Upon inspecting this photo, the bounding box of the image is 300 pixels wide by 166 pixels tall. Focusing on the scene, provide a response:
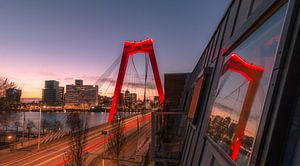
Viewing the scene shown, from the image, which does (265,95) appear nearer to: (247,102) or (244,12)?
(247,102)

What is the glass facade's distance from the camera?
1.36 meters

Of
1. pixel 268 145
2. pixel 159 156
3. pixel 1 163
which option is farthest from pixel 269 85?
pixel 1 163

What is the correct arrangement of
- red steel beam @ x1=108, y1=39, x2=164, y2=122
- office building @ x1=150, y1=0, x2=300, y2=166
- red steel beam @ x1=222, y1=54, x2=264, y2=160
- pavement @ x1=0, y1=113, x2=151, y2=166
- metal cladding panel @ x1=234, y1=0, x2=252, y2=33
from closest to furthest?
office building @ x1=150, y1=0, x2=300, y2=166
red steel beam @ x1=222, y1=54, x2=264, y2=160
metal cladding panel @ x1=234, y1=0, x2=252, y2=33
pavement @ x1=0, y1=113, x2=151, y2=166
red steel beam @ x1=108, y1=39, x2=164, y2=122

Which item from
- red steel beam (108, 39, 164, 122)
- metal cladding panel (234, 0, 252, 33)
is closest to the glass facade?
metal cladding panel (234, 0, 252, 33)

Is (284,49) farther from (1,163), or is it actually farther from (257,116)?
(1,163)

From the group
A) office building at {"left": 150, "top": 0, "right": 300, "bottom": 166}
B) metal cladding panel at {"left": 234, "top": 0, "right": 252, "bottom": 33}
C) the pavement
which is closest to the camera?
office building at {"left": 150, "top": 0, "right": 300, "bottom": 166}

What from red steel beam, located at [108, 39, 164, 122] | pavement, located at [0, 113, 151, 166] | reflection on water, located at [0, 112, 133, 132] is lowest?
reflection on water, located at [0, 112, 133, 132]

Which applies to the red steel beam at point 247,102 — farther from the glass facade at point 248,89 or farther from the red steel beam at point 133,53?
the red steel beam at point 133,53

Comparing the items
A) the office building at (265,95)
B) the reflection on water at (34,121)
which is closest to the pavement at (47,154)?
the reflection on water at (34,121)

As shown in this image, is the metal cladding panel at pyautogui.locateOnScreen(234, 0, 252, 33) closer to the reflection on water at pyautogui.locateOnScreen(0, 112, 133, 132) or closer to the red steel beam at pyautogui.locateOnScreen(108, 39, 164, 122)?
the red steel beam at pyautogui.locateOnScreen(108, 39, 164, 122)

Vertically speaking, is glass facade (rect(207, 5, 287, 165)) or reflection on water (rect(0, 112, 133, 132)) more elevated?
glass facade (rect(207, 5, 287, 165))

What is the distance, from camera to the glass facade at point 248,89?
136 cm

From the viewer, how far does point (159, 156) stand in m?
7.75

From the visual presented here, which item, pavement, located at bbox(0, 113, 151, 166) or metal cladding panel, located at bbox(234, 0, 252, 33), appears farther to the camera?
pavement, located at bbox(0, 113, 151, 166)
